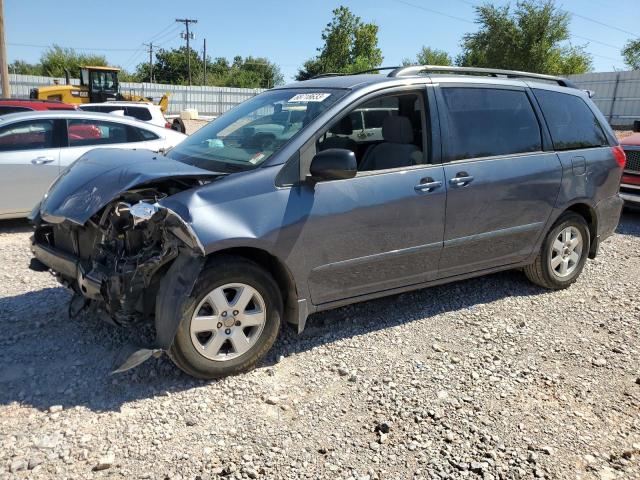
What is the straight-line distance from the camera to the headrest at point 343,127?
404cm

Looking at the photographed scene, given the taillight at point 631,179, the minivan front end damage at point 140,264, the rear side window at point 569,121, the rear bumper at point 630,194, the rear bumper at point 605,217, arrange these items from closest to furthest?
the minivan front end damage at point 140,264 → the rear side window at point 569,121 → the rear bumper at point 605,217 → the rear bumper at point 630,194 → the taillight at point 631,179

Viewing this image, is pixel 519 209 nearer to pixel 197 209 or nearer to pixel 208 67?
pixel 197 209

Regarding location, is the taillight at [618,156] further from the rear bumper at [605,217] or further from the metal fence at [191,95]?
the metal fence at [191,95]

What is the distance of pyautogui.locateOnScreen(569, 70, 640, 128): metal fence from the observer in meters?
28.7

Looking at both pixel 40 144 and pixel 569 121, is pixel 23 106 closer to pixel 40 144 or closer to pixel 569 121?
pixel 40 144

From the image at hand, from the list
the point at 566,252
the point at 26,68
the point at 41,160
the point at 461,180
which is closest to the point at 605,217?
the point at 566,252

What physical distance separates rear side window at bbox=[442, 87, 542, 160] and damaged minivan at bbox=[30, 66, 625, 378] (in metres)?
0.01

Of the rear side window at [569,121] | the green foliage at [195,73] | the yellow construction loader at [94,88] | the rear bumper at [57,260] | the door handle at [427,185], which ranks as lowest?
the rear bumper at [57,260]

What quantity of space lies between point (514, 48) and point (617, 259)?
116 ft

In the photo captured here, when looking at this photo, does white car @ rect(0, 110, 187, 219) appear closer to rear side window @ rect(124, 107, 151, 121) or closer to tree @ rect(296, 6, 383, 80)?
rear side window @ rect(124, 107, 151, 121)

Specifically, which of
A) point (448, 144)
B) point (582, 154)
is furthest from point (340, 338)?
point (582, 154)

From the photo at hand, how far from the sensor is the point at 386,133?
14.5ft

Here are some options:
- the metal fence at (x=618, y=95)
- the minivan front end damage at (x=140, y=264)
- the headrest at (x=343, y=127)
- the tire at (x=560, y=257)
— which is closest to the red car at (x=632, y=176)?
the tire at (x=560, y=257)

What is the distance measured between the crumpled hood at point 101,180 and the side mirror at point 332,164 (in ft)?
2.05
